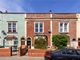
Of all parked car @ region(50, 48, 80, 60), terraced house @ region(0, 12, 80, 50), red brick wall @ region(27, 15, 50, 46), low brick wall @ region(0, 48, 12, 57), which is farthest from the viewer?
red brick wall @ region(27, 15, 50, 46)

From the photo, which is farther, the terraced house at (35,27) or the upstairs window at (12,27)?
the upstairs window at (12,27)

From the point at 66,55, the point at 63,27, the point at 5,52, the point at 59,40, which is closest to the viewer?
the point at 66,55

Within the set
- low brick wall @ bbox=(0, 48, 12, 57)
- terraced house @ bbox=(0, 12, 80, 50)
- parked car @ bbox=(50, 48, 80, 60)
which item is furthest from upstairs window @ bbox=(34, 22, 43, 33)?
parked car @ bbox=(50, 48, 80, 60)

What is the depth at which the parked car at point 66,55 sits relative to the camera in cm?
2162

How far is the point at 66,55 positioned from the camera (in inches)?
869

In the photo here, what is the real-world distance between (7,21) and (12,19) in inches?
40.4

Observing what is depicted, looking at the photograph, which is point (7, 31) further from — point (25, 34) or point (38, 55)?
point (38, 55)

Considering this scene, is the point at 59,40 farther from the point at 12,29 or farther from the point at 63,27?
the point at 12,29

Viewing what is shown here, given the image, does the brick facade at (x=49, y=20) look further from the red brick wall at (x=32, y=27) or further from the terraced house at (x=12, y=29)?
the terraced house at (x=12, y=29)

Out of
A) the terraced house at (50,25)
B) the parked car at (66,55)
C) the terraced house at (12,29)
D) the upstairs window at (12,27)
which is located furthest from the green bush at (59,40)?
the parked car at (66,55)

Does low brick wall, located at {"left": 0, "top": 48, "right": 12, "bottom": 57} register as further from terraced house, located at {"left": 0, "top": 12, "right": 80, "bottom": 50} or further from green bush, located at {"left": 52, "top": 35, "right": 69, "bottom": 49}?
terraced house, located at {"left": 0, "top": 12, "right": 80, "bottom": 50}

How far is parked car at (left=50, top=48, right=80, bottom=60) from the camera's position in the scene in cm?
2162

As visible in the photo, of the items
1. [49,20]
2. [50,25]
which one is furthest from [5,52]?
[49,20]

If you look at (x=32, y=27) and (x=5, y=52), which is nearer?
(x=5, y=52)
